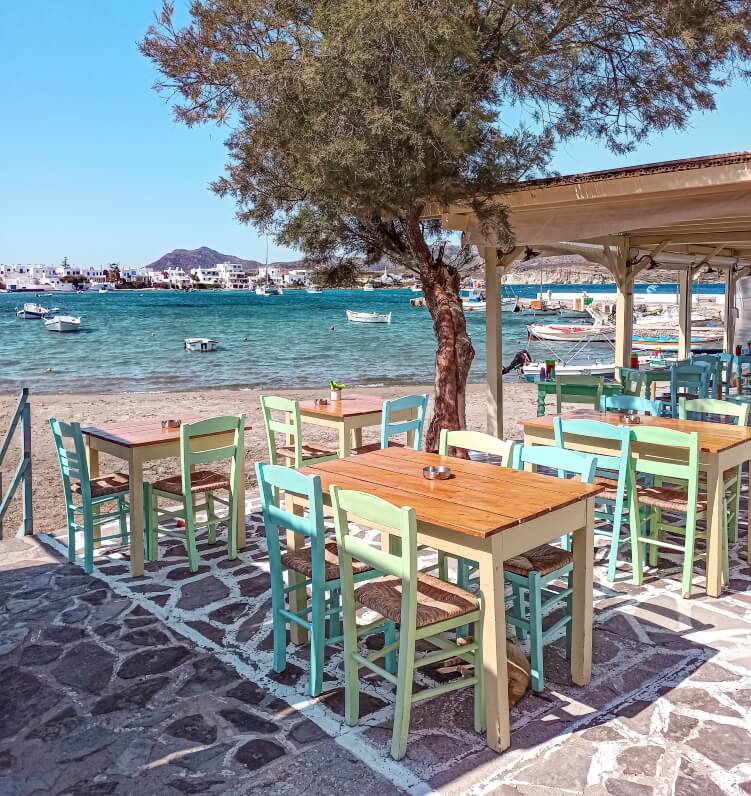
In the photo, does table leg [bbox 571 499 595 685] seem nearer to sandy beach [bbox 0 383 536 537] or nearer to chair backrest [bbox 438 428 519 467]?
chair backrest [bbox 438 428 519 467]

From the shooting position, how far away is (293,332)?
4003cm

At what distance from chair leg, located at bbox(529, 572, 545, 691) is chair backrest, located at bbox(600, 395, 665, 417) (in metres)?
2.46

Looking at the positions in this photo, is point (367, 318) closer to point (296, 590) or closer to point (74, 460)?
point (74, 460)

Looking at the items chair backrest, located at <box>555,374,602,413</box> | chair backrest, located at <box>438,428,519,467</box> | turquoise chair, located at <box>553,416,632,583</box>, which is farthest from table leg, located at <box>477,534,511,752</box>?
chair backrest, located at <box>555,374,602,413</box>

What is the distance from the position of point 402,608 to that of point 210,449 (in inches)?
97.8

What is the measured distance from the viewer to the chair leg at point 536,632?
291 cm

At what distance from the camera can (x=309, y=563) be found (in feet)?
10.1

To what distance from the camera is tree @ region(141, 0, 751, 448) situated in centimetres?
395

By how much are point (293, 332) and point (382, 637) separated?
37218 millimetres

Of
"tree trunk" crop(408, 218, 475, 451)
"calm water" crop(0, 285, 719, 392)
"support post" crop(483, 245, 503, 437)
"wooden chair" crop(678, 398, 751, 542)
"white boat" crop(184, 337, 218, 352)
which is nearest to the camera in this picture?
"wooden chair" crop(678, 398, 751, 542)

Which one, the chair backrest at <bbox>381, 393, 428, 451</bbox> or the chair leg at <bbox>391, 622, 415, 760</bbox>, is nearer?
the chair leg at <bbox>391, 622, 415, 760</bbox>

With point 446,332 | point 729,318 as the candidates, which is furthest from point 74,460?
point 729,318

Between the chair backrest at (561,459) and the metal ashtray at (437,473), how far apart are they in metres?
0.43

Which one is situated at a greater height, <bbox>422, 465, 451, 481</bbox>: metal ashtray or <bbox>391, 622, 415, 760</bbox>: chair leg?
<bbox>422, 465, 451, 481</bbox>: metal ashtray
